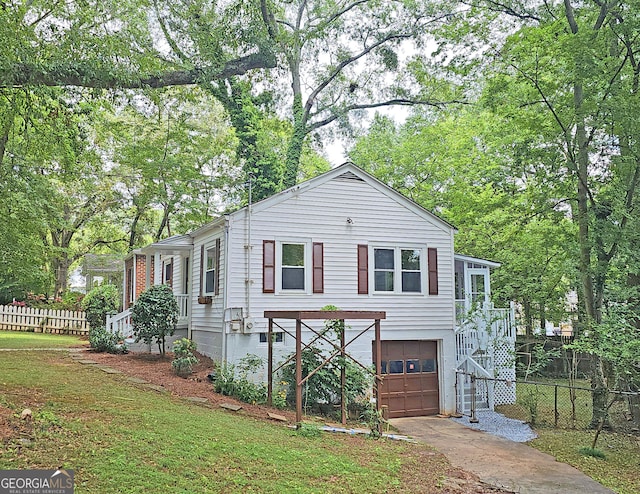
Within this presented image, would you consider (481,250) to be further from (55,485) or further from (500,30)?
(55,485)

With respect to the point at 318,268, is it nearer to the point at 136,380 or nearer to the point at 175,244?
the point at 175,244

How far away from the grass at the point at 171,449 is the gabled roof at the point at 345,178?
18.8ft

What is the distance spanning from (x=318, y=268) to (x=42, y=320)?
15732 millimetres

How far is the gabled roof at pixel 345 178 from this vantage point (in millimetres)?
13992

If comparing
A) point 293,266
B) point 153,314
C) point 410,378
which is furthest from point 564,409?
point 153,314

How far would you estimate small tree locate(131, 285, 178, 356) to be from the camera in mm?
14328

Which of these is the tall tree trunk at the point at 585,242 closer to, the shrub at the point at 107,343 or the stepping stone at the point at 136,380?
the stepping stone at the point at 136,380

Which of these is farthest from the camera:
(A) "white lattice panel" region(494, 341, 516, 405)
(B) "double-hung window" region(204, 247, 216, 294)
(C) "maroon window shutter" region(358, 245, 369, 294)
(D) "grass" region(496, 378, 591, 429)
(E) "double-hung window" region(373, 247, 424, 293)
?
(A) "white lattice panel" region(494, 341, 516, 405)

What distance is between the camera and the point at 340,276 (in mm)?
14523

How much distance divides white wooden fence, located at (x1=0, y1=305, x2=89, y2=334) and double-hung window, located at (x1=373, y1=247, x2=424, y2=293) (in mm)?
15881

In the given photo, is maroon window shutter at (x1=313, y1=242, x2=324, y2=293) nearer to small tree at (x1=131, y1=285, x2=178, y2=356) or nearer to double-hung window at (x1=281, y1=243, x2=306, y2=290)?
double-hung window at (x1=281, y1=243, x2=306, y2=290)

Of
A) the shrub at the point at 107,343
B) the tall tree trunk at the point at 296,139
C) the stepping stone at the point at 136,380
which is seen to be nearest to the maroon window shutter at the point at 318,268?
the stepping stone at the point at 136,380

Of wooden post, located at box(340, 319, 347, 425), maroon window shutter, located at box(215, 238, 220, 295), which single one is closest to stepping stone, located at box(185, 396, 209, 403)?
wooden post, located at box(340, 319, 347, 425)

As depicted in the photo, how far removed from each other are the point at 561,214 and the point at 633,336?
4.12m
